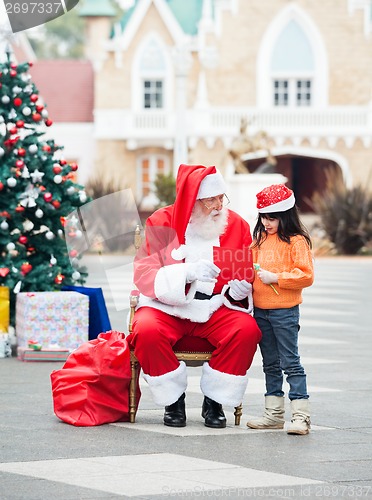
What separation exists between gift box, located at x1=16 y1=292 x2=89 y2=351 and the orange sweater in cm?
315

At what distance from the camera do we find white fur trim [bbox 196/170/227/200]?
721 centimetres

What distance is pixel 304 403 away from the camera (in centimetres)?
695

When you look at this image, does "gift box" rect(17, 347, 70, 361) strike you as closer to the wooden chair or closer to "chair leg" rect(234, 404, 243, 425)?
the wooden chair

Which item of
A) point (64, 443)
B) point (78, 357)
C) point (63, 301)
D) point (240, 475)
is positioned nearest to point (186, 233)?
point (78, 357)

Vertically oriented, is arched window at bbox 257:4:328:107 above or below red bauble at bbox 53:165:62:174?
below

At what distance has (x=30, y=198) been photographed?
34.1 ft

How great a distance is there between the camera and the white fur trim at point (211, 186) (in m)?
7.21

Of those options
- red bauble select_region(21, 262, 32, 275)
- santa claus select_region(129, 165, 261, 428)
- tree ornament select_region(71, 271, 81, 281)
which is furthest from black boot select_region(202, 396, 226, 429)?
tree ornament select_region(71, 271, 81, 281)

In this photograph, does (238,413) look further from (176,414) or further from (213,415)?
(176,414)

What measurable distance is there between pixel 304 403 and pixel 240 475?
127cm

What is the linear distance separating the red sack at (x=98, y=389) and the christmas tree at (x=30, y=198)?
10.0 feet

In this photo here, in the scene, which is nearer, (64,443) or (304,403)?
(64,443)

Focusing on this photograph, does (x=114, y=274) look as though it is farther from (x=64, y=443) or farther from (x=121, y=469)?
(x=121, y=469)

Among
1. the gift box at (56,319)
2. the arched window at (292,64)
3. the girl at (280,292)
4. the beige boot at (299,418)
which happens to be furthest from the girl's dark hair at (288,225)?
the arched window at (292,64)
